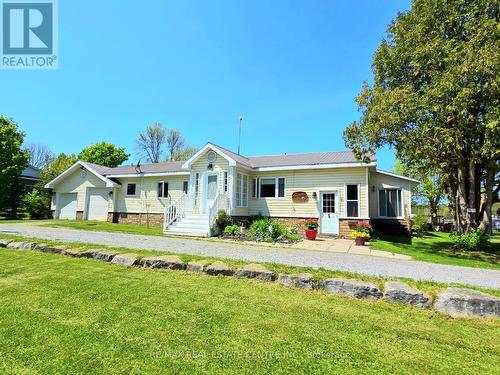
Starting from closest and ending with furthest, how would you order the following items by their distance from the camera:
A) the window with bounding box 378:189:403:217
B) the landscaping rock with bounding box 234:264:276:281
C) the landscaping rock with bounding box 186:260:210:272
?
the landscaping rock with bounding box 234:264:276:281
the landscaping rock with bounding box 186:260:210:272
the window with bounding box 378:189:403:217

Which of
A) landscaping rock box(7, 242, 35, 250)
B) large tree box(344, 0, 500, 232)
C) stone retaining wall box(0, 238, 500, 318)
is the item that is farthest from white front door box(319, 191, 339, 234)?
landscaping rock box(7, 242, 35, 250)

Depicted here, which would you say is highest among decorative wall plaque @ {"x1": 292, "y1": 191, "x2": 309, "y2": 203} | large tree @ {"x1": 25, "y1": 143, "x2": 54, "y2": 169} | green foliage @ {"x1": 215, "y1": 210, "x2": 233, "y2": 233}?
large tree @ {"x1": 25, "y1": 143, "x2": 54, "y2": 169}

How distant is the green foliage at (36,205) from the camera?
23.2 meters

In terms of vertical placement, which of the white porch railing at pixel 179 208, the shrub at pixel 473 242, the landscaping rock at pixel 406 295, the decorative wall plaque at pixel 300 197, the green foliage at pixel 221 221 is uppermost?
the decorative wall plaque at pixel 300 197

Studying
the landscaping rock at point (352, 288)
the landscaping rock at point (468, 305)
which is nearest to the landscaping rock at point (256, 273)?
the landscaping rock at point (352, 288)

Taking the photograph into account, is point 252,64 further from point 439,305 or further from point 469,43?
point 439,305

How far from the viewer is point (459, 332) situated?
333 cm

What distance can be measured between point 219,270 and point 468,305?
13.3 ft

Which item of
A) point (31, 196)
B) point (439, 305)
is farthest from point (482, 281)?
point (31, 196)

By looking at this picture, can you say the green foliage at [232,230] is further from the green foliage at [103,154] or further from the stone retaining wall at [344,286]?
the green foliage at [103,154]

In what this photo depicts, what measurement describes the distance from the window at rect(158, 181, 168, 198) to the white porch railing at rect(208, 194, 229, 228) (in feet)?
20.8

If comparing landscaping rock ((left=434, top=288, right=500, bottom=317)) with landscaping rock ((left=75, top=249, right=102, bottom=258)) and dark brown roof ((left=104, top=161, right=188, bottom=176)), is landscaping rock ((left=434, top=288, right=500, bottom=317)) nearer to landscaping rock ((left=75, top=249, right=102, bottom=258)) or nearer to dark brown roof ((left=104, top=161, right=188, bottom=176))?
landscaping rock ((left=75, top=249, right=102, bottom=258))

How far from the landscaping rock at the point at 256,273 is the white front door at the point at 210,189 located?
34.2 ft

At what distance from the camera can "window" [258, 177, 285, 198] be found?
16.0 meters
